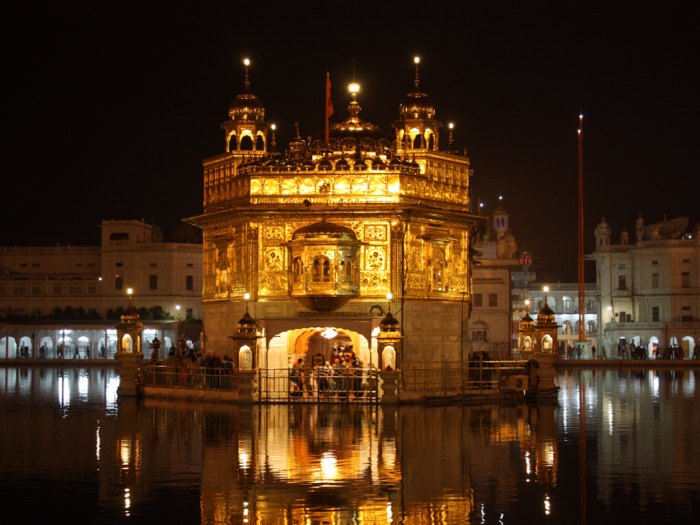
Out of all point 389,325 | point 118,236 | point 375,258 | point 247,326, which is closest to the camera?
point 389,325

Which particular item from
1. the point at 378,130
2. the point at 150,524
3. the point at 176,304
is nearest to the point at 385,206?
the point at 378,130

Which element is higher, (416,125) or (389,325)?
(416,125)

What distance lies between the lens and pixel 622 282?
8769 centimetres

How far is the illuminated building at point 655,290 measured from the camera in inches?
3243

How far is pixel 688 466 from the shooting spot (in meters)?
14.6

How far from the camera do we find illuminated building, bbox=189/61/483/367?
28172 millimetres

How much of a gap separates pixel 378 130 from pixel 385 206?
533 centimetres

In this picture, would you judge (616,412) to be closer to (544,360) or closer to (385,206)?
(544,360)

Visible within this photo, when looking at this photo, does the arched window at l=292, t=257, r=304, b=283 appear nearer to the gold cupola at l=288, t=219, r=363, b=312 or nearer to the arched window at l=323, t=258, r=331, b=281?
the gold cupola at l=288, t=219, r=363, b=312

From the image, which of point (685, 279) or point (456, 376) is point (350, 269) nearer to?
point (456, 376)

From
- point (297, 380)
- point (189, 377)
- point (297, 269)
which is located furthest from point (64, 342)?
point (297, 380)

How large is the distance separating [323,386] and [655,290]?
205ft

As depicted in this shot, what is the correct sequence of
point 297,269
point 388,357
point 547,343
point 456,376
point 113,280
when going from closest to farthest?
point 388,357 → point 297,269 → point 456,376 → point 547,343 → point 113,280

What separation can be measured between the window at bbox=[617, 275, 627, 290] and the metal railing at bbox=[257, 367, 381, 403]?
63.9m
